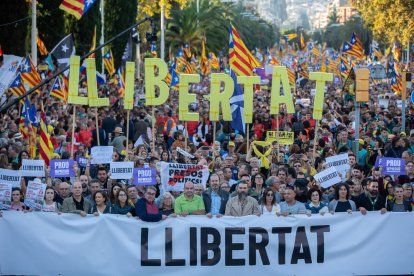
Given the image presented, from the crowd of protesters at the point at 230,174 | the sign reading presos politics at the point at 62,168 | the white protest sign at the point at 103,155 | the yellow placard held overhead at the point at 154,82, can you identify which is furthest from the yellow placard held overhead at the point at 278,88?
the sign reading presos politics at the point at 62,168

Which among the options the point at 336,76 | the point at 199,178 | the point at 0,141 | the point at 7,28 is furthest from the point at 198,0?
the point at 199,178

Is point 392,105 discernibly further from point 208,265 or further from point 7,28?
point 208,265

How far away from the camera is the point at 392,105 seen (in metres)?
32.1

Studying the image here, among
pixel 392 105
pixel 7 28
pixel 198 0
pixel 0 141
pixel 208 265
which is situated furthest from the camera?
pixel 198 0

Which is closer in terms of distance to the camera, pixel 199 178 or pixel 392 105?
pixel 199 178

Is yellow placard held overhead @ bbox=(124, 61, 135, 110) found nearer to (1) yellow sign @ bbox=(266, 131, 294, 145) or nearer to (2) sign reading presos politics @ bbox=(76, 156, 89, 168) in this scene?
(2) sign reading presos politics @ bbox=(76, 156, 89, 168)

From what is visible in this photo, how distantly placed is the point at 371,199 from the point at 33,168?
177 inches

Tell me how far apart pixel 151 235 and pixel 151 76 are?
638 cm

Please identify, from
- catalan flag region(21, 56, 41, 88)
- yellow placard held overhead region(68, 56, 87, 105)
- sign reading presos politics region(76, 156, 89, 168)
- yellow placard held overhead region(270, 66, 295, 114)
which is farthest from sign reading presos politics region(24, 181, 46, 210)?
catalan flag region(21, 56, 41, 88)

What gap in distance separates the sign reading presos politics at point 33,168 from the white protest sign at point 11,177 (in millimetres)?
856

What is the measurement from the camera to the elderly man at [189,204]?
1327 cm

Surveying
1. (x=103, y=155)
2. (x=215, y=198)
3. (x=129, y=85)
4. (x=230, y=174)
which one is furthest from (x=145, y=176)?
(x=129, y=85)

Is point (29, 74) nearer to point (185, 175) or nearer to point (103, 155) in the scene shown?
point (103, 155)

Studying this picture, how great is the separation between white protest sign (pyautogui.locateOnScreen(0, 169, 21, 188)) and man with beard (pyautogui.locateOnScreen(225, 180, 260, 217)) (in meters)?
2.72
